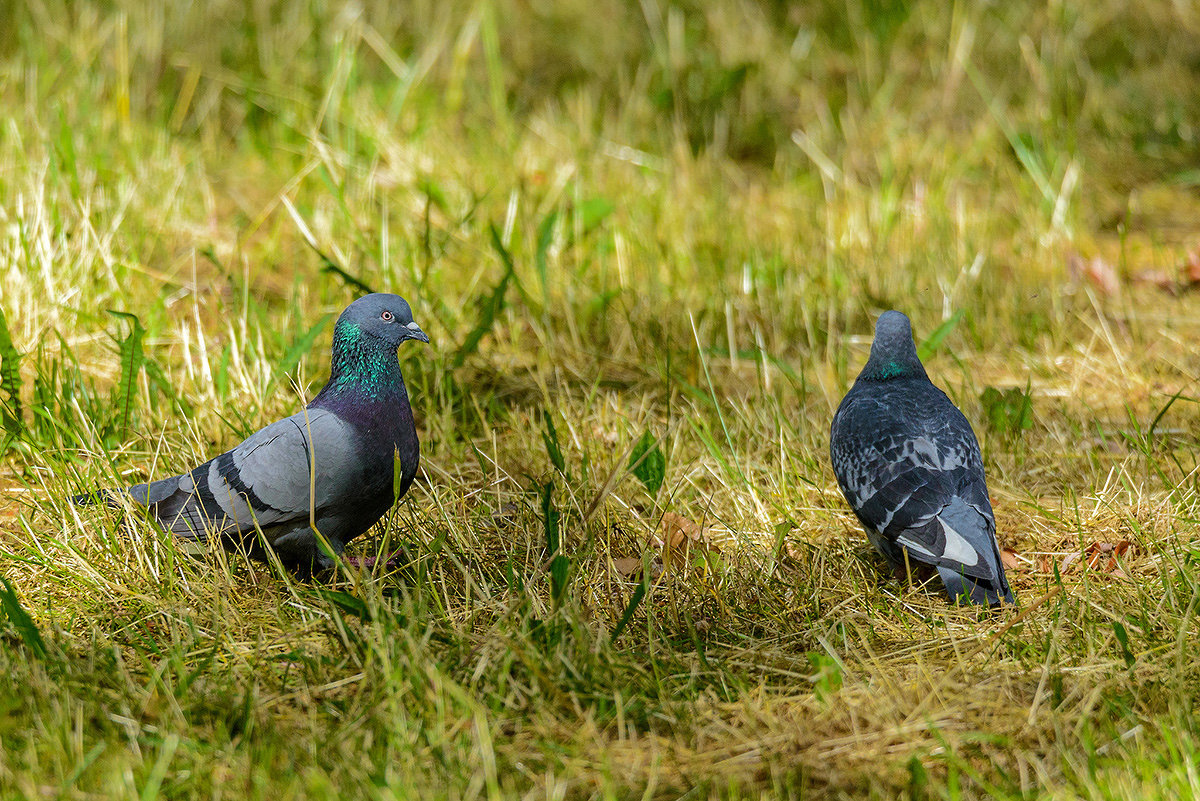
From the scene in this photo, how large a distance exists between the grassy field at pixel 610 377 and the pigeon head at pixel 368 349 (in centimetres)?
38

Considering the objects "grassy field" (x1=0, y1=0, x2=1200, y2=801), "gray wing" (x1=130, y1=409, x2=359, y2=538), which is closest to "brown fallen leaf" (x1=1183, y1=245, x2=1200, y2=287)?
"grassy field" (x1=0, y1=0, x2=1200, y2=801)

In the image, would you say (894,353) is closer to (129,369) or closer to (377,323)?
(377,323)

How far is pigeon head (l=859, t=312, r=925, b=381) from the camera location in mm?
3182

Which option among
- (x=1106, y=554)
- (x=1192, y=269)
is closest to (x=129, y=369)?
(x=1106, y=554)

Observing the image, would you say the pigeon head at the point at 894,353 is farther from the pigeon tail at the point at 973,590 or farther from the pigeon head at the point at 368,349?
the pigeon head at the point at 368,349

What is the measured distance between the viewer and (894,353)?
318 cm

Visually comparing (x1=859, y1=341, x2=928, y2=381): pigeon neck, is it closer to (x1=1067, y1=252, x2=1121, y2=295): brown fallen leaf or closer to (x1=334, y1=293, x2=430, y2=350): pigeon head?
(x1=334, y1=293, x2=430, y2=350): pigeon head

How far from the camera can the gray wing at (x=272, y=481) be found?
2559mm

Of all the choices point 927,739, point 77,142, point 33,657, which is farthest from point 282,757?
point 77,142

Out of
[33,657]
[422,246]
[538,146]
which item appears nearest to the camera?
[33,657]

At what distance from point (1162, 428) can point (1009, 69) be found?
139 inches

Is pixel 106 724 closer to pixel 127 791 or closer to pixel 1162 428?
pixel 127 791

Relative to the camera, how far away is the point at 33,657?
2262 mm

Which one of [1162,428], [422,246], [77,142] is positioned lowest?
[1162,428]
